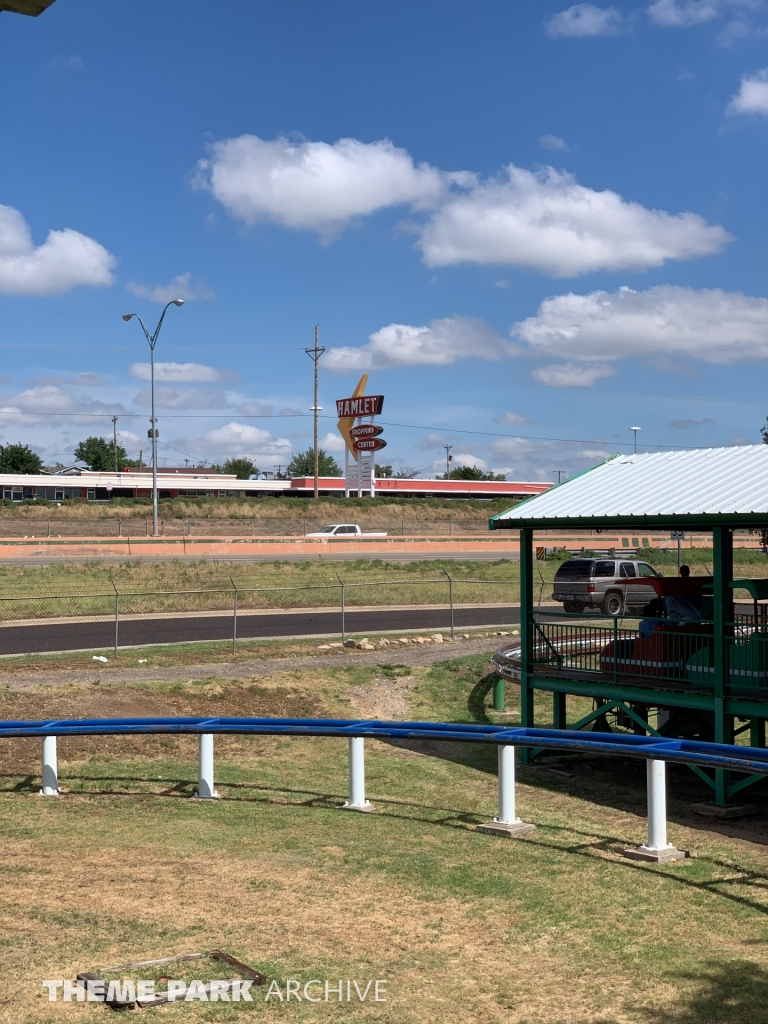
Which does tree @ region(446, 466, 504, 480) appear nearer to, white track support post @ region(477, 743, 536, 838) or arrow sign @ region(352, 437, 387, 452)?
arrow sign @ region(352, 437, 387, 452)

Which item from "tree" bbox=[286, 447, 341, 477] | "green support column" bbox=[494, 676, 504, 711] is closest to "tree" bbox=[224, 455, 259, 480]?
"tree" bbox=[286, 447, 341, 477]

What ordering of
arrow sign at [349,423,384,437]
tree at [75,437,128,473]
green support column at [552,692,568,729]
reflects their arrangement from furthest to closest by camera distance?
1. tree at [75,437,128,473]
2. arrow sign at [349,423,384,437]
3. green support column at [552,692,568,729]

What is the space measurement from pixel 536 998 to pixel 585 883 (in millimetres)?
2767

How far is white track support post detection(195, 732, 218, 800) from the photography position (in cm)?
1246

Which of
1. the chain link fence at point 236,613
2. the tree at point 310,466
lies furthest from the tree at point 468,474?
the chain link fence at point 236,613

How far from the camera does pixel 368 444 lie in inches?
3118

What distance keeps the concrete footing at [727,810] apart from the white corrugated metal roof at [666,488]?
3.65 meters

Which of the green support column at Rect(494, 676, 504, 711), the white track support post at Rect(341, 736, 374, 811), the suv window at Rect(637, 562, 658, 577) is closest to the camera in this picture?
the white track support post at Rect(341, 736, 374, 811)

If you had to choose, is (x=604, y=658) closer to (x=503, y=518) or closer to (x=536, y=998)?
(x=503, y=518)

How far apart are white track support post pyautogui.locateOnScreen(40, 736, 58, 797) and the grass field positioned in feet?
0.83

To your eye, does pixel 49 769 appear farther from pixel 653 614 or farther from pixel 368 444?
pixel 368 444

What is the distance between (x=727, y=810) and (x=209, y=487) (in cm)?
9957

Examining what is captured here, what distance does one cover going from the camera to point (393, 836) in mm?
10938

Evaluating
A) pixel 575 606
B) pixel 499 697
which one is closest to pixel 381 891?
pixel 499 697
